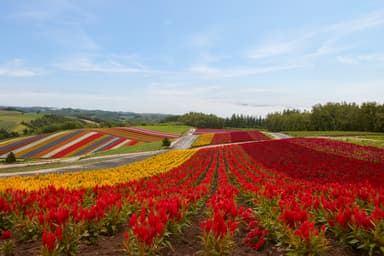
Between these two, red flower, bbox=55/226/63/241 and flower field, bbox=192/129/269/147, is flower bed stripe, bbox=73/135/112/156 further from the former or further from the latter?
red flower, bbox=55/226/63/241

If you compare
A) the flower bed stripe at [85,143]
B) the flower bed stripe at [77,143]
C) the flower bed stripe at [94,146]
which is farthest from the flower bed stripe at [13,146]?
the flower bed stripe at [94,146]

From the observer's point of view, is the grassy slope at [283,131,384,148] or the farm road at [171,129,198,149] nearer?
the grassy slope at [283,131,384,148]

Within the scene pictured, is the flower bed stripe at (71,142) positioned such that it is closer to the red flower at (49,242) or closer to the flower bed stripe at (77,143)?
the flower bed stripe at (77,143)

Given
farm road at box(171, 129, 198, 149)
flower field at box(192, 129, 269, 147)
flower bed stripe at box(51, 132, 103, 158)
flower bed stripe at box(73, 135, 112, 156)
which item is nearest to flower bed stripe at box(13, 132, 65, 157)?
flower bed stripe at box(51, 132, 103, 158)

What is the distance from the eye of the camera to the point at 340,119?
7988cm

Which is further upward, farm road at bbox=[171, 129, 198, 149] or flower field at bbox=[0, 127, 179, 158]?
farm road at bbox=[171, 129, 198, 149]

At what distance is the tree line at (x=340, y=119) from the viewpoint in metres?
67.4

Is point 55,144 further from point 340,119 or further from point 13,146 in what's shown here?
point 340,119

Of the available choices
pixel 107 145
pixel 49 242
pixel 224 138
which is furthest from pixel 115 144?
pixel 49 242

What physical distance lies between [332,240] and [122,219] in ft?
12.5

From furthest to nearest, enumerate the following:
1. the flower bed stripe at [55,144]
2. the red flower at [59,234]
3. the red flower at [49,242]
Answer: the flower bed stripe at [55,144]
the red flower at [59,234]
the red flower at [49,242]

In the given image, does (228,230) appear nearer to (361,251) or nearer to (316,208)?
(361,251)

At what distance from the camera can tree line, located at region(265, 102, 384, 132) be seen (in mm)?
67375

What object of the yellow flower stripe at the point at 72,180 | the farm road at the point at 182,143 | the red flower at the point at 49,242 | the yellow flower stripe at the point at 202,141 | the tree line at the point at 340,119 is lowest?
the farm road at the point at 182,143
